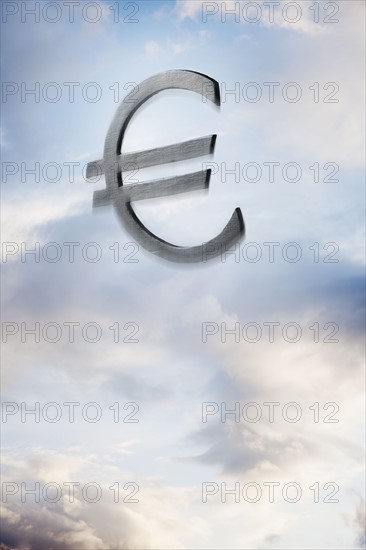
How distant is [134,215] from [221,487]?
145cm

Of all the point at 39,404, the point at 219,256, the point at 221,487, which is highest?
the point at 219,256

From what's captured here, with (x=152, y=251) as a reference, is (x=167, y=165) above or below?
above

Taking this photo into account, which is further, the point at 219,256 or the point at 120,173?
the point at 120,173

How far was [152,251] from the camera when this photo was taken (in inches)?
168

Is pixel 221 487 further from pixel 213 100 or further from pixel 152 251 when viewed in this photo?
pixel 213 100

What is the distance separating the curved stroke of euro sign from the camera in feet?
13.4

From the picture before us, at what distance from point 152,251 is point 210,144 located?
626mm

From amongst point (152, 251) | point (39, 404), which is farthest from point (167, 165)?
point (39, 404)

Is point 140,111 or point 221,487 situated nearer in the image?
point 221,487

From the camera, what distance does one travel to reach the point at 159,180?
426 centimetres

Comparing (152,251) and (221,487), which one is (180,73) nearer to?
(152,251)

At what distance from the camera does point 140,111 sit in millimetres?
4406

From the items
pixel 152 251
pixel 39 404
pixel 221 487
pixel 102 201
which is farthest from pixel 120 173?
pixel 221 487

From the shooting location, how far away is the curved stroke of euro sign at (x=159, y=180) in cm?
409
